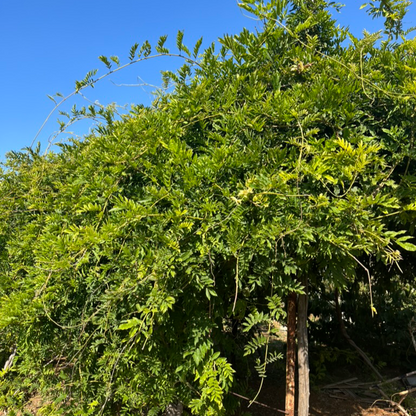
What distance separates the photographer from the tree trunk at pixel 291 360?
2572 millimetres

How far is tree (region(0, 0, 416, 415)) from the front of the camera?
1.77 metres

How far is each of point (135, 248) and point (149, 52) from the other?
143cm

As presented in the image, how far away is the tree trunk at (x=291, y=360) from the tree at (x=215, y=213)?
1.48 feet

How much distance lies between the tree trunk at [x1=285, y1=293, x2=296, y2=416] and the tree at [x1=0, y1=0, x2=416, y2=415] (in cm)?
45

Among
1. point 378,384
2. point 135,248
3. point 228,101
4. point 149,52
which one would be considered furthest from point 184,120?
point 378,384

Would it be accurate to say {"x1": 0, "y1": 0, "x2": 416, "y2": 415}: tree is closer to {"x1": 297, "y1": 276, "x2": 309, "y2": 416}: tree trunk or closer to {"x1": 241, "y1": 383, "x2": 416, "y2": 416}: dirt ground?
{"x1": 297, "y1": 276, "x2": 309, "y2": 416}: tree trunk

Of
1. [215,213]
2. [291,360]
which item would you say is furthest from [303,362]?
[215,213]

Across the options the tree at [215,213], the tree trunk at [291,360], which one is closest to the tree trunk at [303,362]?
the tree trunk at [291,360]

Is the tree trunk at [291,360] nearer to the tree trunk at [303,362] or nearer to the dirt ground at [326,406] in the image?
the tree trunk at [303,362]

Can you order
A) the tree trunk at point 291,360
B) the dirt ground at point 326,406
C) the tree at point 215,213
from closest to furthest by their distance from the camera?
the tree at point 215,213
the tree trunk at point 291,360
the dirt ground at point 326,406

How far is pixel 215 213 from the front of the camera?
1825 mm

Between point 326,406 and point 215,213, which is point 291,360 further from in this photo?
point 326,406

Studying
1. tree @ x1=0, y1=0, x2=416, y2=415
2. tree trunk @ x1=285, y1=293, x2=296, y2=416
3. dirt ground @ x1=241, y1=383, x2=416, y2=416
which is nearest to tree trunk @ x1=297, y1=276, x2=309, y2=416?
tree trunk @ x1=285, y1=293, x2=296, y2=416

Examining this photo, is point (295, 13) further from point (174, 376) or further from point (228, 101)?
point (174, 376)
